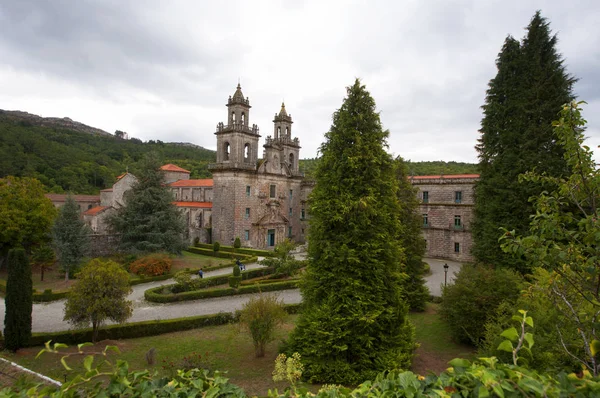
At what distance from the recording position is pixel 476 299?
12047 millimetres

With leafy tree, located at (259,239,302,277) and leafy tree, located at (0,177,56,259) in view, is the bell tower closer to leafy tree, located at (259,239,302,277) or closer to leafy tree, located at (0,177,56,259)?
leafy tree, located at (259,239,302,277)

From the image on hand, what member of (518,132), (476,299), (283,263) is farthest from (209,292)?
(518,132)

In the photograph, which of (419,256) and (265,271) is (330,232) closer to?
(419,256)

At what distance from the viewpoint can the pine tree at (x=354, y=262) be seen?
31.0ft

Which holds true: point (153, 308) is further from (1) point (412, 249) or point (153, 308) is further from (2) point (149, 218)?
(1) point (412, 249)

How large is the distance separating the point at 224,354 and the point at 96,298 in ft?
16.8

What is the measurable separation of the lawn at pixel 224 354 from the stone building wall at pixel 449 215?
1781cm

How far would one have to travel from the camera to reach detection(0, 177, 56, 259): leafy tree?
20859mm

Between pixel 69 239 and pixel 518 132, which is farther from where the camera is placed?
pixel 69 239

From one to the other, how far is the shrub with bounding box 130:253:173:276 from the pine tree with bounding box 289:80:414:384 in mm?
15119

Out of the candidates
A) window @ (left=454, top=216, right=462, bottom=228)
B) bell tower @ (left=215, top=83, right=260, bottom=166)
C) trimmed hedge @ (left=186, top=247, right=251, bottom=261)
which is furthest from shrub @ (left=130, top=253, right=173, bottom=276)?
window @ (left=454, top=216, right=462, bottom=228)

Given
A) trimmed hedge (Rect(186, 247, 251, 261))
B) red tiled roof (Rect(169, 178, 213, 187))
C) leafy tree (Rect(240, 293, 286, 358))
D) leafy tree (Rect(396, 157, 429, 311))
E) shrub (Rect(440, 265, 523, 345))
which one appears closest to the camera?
leafy tree (Rect(240, 293, 286, 358))

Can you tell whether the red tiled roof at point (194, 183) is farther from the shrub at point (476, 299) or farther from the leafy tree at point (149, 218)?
the shrub at point (476, 299)

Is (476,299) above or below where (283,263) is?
above
